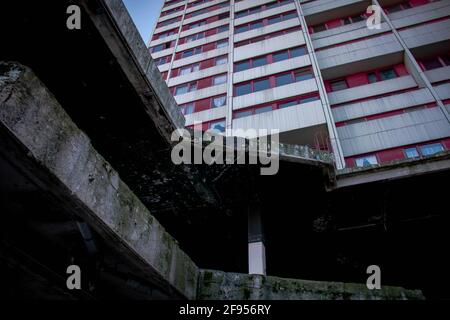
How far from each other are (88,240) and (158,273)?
63 centimetres

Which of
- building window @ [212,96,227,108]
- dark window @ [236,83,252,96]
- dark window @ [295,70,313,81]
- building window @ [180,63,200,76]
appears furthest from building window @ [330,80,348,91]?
building window @ [180,63,200,76]

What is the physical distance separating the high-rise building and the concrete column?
31.8ft

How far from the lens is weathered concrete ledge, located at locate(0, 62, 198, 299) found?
160 centimetres

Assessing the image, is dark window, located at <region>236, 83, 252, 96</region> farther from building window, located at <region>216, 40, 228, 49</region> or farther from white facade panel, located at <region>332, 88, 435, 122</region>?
building window, located at <region>216, 40, 228, 49</region>

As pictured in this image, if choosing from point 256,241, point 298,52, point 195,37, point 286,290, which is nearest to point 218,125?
point 298,52

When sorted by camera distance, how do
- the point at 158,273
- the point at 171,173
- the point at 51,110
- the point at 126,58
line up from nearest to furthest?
the point at 51,110
the point at 158,273
the point at 126,58
the point at 171,173

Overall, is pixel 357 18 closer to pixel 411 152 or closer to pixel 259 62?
pixel 259 62

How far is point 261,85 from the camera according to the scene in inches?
824

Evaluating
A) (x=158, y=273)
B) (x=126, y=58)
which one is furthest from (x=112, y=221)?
(x=126, y=58)

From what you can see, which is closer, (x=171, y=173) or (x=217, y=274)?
(x=217, y=274)

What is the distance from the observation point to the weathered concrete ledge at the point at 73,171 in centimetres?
160

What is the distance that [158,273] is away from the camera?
243 centimetres

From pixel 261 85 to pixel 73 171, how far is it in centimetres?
2016
